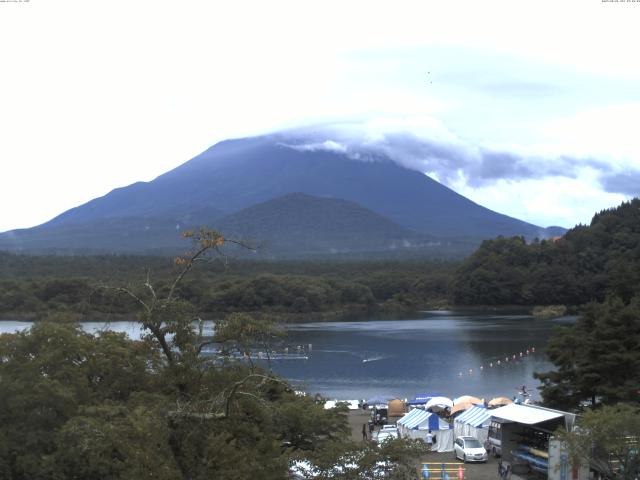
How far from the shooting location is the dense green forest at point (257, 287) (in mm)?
60625

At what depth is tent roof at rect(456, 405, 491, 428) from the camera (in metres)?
17.9

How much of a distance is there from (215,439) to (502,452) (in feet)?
32.3

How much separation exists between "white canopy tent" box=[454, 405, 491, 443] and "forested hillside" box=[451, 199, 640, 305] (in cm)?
5011

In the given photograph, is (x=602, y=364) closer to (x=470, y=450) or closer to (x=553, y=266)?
(x=470, y=450)

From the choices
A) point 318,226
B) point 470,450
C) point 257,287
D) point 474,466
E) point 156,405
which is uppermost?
point 318,226

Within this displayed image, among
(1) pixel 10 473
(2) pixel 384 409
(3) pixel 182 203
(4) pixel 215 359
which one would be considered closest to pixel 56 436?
(1) pixel 10 473

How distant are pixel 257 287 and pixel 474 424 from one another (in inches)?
1927

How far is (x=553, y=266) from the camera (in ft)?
239

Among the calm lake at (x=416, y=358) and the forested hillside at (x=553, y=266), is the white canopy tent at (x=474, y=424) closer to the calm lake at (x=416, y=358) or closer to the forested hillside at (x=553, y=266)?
the calm lake at (x=416, y=358)

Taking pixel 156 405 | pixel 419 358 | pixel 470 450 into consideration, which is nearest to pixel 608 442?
pixel 470 450

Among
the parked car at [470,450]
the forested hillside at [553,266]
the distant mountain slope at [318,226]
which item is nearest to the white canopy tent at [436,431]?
the parked car at [470,450]

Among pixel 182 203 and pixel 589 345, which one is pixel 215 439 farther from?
pixel 182 203

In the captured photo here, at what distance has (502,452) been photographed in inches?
605

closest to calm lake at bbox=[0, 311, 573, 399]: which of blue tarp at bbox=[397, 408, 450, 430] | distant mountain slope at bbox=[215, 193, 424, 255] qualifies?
blue tarp at bbox=[397, 408, 450, 430]
